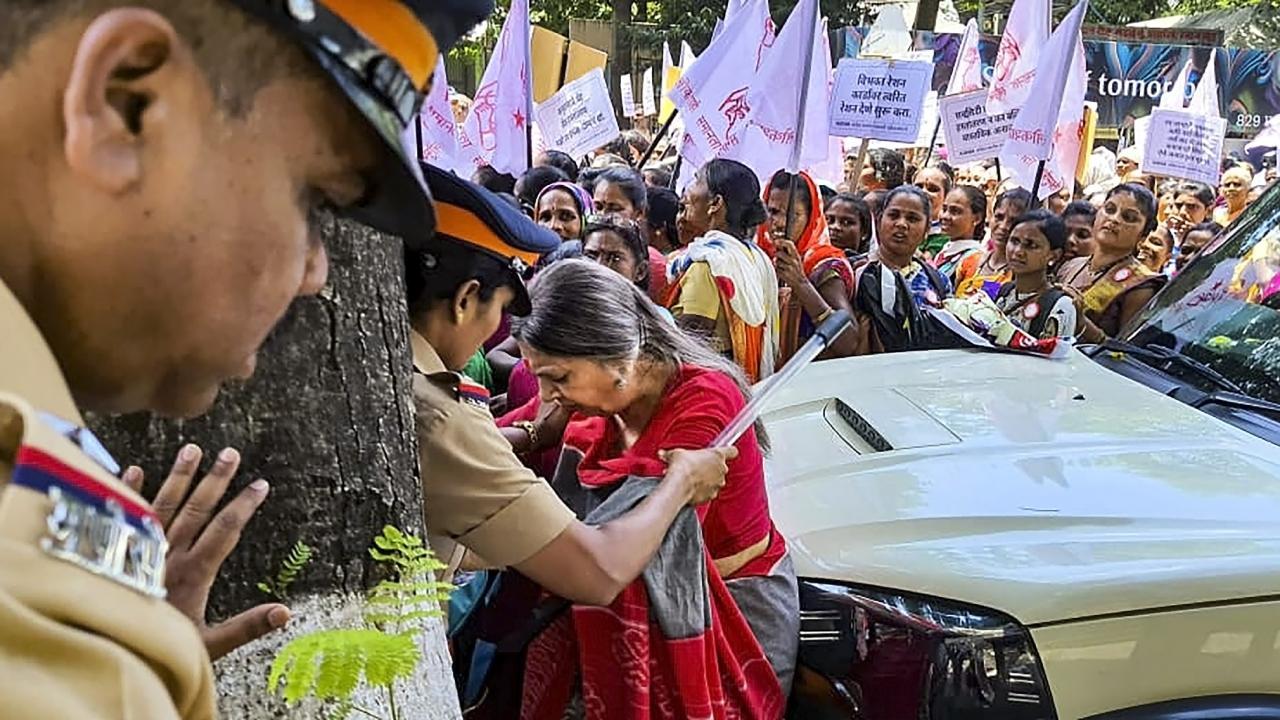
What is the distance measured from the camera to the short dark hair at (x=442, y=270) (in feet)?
7.49

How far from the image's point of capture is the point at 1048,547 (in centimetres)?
237

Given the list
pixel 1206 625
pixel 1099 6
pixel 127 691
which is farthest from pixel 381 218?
pixel 1099 6

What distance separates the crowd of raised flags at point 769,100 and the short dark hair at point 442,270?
4.21m

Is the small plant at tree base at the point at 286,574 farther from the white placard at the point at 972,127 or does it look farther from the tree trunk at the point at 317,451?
the white placard at the point at 972,127

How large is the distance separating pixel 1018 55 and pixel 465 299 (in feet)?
21.7

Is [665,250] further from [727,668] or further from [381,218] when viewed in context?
[381,218]

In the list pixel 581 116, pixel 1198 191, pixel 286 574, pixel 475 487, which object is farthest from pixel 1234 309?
pixel 1198 191

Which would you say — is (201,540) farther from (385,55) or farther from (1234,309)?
(1234,309)

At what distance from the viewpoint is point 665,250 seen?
23.8 feet

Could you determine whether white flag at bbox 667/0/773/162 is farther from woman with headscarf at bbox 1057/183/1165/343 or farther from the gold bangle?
the gold bangle

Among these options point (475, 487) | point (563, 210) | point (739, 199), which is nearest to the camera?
point (475, 487)

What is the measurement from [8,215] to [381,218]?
0.30 meters

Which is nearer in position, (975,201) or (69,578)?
(69,578)

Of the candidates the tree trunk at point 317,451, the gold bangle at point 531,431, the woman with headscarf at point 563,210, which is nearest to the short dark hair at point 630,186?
the woman with headscarf at point 563,210
